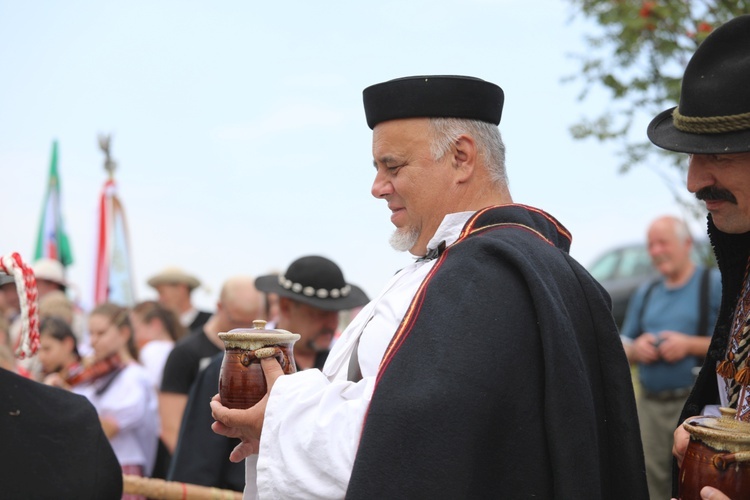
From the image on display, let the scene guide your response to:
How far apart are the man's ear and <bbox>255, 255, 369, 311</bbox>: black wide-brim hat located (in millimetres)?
2325

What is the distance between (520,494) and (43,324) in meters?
5.65

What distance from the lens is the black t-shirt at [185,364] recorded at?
6785 millimetres

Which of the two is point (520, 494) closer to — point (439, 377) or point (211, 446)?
point (439, 377)

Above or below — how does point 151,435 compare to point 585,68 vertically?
below

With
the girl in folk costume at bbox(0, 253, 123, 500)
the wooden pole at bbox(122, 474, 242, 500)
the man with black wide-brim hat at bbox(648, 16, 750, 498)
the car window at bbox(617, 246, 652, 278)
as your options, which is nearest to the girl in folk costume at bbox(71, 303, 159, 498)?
the wooden pole at bbox(122, 474, 242, 500)

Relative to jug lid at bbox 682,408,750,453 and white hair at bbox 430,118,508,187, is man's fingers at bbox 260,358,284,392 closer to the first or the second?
white hair at bbox 430,118,508,187

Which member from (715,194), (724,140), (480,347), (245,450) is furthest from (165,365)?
(724,140)

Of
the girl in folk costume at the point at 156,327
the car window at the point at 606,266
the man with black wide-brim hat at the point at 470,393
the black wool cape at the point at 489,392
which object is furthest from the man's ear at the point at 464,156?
the car window at the point at 606,266

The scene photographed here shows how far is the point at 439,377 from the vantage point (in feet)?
8.63

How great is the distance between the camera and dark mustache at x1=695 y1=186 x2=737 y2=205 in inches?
113

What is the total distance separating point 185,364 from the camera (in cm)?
680

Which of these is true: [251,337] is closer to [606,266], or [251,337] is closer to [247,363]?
[247,363]

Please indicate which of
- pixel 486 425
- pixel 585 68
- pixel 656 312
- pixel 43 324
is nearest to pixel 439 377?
pixel 486 425

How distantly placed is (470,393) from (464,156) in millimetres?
949
